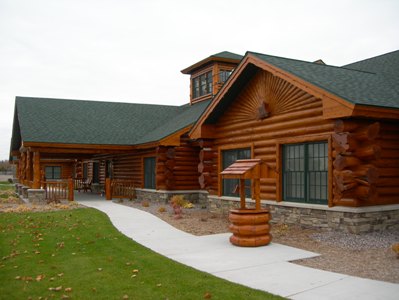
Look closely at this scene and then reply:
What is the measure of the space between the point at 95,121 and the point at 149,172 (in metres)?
6.05

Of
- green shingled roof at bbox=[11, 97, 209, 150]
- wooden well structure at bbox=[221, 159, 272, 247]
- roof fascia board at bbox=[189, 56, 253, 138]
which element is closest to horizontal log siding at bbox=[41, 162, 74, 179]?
green shingled roof at bbox=[11, 97, 209, 150]

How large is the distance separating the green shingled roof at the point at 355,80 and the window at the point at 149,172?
10512mm

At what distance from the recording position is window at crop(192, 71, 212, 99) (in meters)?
25.9

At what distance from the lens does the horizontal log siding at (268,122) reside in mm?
12109

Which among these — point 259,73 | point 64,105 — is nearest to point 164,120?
point 64,105

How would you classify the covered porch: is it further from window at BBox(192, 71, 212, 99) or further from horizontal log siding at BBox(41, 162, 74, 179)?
window at BBox(192, 71, 212, 99)

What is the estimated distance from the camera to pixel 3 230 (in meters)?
12.5

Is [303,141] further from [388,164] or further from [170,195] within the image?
[170,195]

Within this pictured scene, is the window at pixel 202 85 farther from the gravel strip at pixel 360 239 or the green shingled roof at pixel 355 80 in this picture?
the gravel strip at pixel 360 239

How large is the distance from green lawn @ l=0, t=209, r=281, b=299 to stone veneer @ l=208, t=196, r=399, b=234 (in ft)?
15.9

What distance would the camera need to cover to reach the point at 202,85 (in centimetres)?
2659

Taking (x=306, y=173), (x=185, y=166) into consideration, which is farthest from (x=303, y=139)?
(x=185, y=166)

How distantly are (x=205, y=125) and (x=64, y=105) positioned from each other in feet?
48.9

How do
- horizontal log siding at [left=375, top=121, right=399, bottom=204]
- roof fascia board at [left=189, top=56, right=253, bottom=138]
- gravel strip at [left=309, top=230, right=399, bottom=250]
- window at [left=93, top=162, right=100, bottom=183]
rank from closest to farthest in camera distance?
1. gravel strip at [left=309, top=230, right=399, bottom=250]
2. horizontal log siding at [left=375, top=121, right=399, bottom=204]
3. roof fascia board at [left=189, top=56, right=253, bottom=138]
4. window at [left=93, top=162, right=100, bottom=183]
